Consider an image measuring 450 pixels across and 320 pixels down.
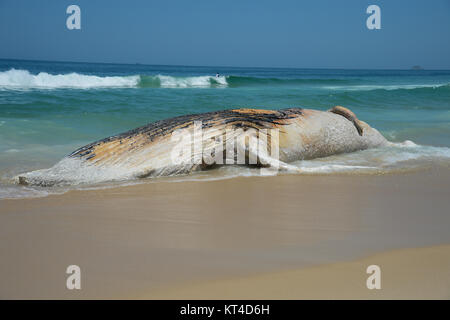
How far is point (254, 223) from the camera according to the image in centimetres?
316

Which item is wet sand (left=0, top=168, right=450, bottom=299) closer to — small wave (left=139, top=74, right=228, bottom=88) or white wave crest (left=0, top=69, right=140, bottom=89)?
white wave crest (left=0, top=69, right=140, bottom=89)

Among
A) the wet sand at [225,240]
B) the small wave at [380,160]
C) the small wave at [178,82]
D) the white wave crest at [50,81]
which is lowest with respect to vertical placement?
the wet sand at [225,240]

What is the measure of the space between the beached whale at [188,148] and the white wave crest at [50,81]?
55.7ft

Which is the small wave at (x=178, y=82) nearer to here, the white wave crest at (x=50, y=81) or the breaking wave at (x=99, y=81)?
the breaking wave at (x=99, y=81)

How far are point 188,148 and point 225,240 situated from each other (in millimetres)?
2025

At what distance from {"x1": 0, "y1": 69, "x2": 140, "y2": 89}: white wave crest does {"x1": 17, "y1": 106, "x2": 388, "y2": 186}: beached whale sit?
1699cm

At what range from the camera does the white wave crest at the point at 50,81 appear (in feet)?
69.4

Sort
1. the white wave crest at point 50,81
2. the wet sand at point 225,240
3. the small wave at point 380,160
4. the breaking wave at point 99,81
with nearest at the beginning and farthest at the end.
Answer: the wet sand at point 225,240 → the small wave at point 380,160 → the white wave crest at point 50,81 → the breaking wave at point 99,81

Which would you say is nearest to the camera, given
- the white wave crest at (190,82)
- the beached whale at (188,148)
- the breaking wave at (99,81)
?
the beached whale at (188,148)

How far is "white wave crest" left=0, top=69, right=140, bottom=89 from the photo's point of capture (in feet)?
69.4

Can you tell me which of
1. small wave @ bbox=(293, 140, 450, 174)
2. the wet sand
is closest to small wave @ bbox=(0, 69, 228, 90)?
small wave @ bbox=(293, 140, 450, 174)

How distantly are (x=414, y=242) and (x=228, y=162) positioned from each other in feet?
8.27

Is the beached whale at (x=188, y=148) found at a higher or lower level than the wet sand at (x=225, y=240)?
higher

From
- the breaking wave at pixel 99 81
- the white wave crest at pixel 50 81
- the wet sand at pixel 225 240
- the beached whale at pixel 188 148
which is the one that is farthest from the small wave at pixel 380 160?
the white wave crest at pixel 50 81
